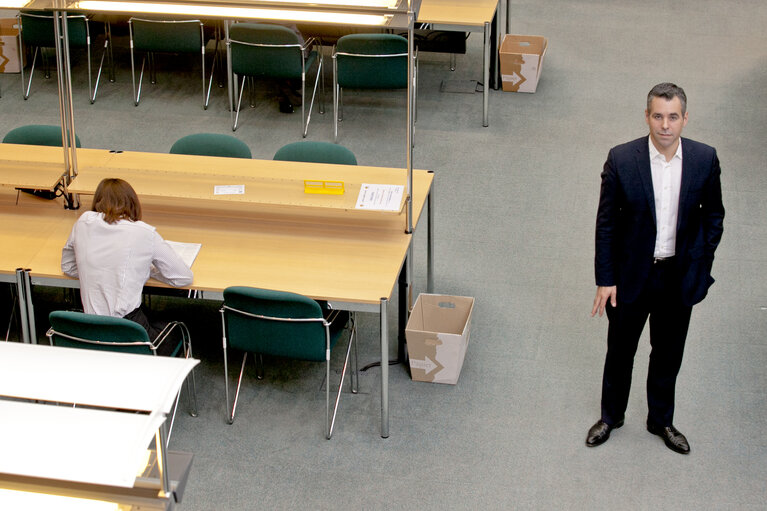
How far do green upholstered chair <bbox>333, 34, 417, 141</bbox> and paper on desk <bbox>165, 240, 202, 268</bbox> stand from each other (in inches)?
107

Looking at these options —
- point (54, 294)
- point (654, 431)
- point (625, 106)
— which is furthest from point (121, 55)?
point (654, 431)

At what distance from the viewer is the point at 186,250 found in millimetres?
4652

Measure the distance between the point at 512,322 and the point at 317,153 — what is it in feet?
4.61

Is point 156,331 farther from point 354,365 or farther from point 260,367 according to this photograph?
point 354,365

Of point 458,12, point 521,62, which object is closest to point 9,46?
point 458,12

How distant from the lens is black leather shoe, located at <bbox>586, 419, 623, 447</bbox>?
439 cm

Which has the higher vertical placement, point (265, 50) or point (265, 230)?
point (265, 50)

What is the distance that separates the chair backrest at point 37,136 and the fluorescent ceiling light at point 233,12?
62.3 inches

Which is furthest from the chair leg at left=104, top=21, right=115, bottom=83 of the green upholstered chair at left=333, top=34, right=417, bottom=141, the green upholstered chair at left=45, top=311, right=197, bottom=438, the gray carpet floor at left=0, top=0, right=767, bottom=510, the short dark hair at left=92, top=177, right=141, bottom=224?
the green upholstered chair at left=45, top=311, right=197, bottom=438

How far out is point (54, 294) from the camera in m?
5.58

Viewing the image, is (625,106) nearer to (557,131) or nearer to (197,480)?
(557,131)

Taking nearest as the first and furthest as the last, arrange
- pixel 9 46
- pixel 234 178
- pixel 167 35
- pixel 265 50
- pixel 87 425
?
pixel 87 425
pixel 234 178
pixel 265 50
pixel 167 35
pixel 9 46

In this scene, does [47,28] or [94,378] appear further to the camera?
[47,28]

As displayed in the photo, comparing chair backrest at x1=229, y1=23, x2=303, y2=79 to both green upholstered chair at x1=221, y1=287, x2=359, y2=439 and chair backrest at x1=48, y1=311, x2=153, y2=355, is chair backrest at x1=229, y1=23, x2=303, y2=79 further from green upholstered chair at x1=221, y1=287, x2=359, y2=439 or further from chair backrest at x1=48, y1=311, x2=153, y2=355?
chair backrest at x1=48, y1=311, x2=153, y2=355
